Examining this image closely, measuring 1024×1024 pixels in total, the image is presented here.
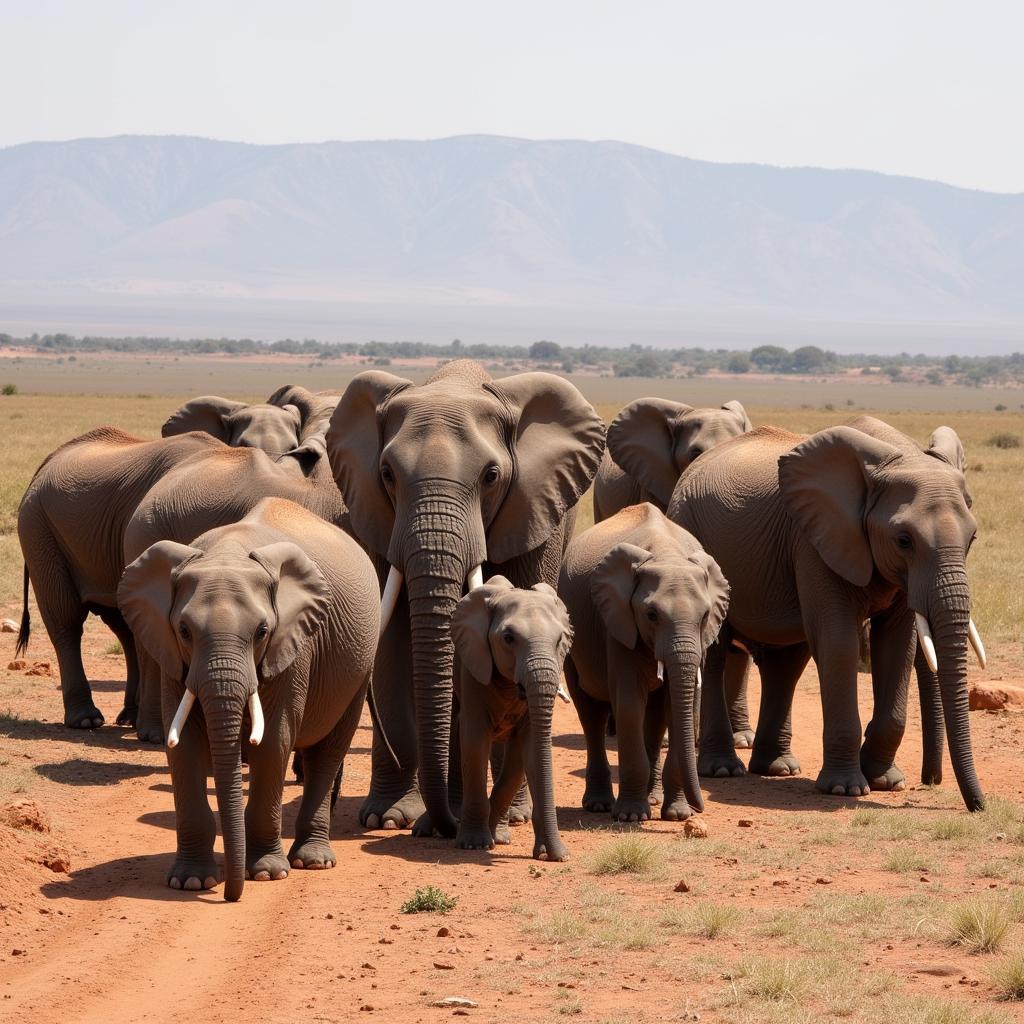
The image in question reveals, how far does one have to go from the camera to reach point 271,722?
8992 millimetres

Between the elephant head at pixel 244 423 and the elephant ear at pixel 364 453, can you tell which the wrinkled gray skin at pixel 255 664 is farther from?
the elephant head at pixel 244 423

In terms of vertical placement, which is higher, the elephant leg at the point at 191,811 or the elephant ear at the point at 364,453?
the elephant ear at the point at 364,453

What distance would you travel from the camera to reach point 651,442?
16156mm

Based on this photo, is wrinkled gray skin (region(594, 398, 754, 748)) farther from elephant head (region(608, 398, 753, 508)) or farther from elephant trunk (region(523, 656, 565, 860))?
elephant trunk (region(523, 656, 565, 860))

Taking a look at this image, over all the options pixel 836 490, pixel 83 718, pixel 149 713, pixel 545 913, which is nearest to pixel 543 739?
pixel 545 913

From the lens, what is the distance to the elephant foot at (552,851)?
9734 mm

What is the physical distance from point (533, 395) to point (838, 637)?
104 inches

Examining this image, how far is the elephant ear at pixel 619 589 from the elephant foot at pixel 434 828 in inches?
58.4

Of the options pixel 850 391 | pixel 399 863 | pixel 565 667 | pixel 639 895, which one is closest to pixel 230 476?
pixel 565 667

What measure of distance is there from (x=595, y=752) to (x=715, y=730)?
172cm

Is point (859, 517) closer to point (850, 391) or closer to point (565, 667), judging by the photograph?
point (565, 667)

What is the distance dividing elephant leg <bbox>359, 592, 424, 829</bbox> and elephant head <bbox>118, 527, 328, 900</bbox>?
5.56 ft

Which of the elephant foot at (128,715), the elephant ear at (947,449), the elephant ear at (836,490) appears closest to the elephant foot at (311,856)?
the elephant ear at (836,490)

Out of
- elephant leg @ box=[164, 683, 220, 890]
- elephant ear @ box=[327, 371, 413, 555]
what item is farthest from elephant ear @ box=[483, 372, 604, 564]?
elephant leg @ box=[164, 683, 220, 890]
